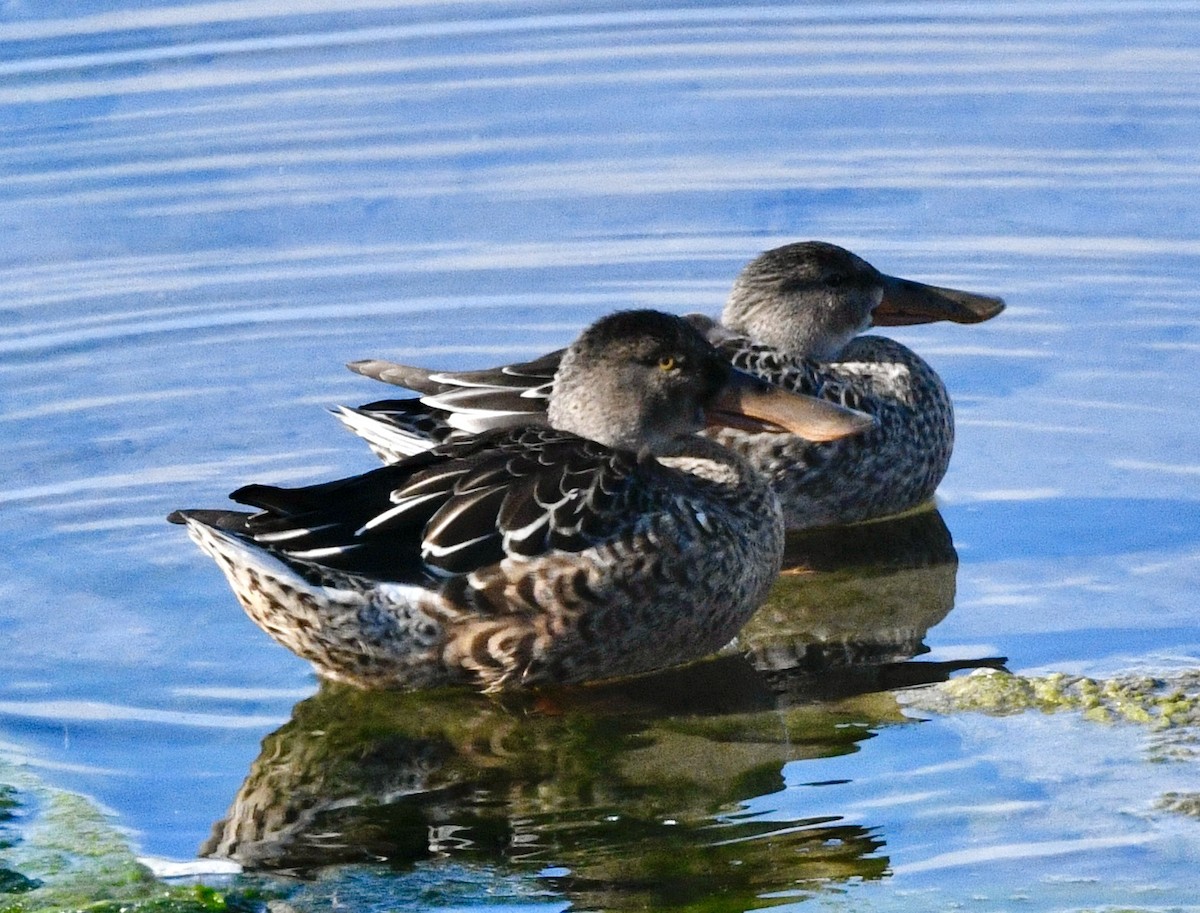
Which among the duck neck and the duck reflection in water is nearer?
the duck reflection in water

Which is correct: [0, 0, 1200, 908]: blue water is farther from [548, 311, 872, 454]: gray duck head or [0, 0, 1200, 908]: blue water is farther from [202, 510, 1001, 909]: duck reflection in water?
[548, 311, 872, 454]: gray duck head

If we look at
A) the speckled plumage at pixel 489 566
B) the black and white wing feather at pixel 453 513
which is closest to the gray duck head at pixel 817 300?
the speckled plumage at pixel 489 566

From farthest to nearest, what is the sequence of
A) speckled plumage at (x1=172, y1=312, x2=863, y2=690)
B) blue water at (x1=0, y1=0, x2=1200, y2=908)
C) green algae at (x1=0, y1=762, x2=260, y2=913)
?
blue water at (x1=0, y1=0, x2=1200, y2=908)
speckled plumage at (x1=172, y1=312, x2=863, y2=690)
green algae at (x1=0, y1=762, x2=260, y2=913)

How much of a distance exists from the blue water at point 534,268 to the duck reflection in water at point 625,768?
0.37 ft

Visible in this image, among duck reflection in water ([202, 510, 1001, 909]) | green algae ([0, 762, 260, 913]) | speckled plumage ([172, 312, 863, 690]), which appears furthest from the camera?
speckled plumage ([172, 312, 863, 690])

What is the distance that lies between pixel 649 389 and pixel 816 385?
1.33 metres

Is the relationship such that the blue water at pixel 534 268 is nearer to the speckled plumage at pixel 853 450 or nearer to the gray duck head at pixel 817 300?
the speckled plumage at pixel 853 450

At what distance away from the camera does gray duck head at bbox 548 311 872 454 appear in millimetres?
7133

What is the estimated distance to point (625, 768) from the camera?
6.21 m

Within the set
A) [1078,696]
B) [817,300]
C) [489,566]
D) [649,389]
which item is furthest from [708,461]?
[817,300]

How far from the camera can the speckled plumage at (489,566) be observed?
6.56m

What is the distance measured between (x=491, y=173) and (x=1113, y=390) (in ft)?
13.5

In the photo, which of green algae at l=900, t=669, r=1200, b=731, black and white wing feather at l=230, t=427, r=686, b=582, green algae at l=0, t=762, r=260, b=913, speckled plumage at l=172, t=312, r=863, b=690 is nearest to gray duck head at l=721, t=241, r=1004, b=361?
speckled plumage at l=172, t=312, r=863, b=690

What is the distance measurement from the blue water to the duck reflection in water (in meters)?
0.11
